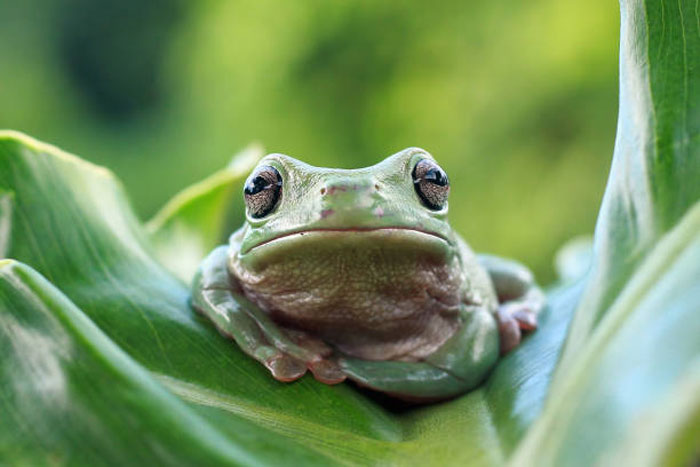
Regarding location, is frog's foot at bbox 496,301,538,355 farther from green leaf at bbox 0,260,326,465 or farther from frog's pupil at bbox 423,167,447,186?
green leaf at bbox 0,260,326,465

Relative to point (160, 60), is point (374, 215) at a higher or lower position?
higher

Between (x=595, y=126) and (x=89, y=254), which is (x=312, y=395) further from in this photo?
(x=595, y=126)

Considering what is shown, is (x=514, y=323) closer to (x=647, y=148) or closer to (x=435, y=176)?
(x=435, y=176)

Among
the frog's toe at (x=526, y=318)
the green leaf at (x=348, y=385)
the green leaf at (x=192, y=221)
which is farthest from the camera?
the green leaf at (x=192, y=221)

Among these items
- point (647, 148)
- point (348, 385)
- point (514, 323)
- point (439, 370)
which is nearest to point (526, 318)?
point (514, 323)

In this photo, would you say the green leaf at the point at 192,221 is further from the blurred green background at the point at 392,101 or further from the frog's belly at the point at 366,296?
the blurred green background at the point at 392,101

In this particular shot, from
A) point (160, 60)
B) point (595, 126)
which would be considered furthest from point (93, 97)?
point (595, 126)

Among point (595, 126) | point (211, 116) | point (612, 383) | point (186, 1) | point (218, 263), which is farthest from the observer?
point (186, 1)

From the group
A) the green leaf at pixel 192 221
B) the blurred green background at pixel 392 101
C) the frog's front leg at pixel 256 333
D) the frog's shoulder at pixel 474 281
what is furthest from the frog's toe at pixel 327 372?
the blurred green background at pixel 392 101
